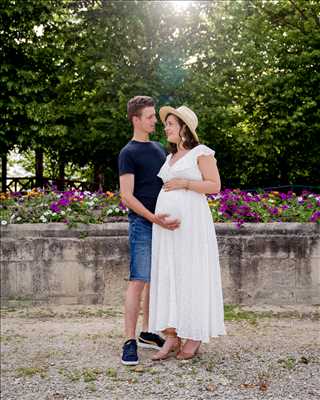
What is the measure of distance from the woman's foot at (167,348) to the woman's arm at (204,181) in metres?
1.33

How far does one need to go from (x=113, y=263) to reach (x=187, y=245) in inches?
112

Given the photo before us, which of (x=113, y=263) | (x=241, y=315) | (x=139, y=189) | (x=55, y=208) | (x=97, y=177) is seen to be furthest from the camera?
(x=97, y=177)

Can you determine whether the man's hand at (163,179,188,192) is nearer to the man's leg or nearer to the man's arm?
the man's arm

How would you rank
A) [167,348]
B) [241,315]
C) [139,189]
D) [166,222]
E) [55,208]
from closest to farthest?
1. [166,222]
2. [139,189]
3. [167,348]
4. [241,315]
5. [55,208]

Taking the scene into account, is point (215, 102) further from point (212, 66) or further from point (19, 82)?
point (19, 82)

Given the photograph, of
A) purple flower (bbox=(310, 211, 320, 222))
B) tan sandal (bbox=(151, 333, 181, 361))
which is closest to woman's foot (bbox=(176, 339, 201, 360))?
tan sandal (bbox=(151, 333, 181, 361))

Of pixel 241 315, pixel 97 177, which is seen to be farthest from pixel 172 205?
pixel 97 177

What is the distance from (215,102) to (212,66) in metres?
1.69

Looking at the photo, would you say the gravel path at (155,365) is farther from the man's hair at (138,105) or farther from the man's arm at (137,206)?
the man's hair at (138,105)

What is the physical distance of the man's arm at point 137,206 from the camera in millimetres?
5250

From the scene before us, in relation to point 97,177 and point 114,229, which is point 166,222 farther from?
point 97,177

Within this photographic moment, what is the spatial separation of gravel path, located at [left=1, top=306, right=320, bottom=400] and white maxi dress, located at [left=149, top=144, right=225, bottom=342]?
388mm

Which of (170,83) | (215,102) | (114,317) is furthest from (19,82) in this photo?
(114,317)

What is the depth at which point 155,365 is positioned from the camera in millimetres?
5441
